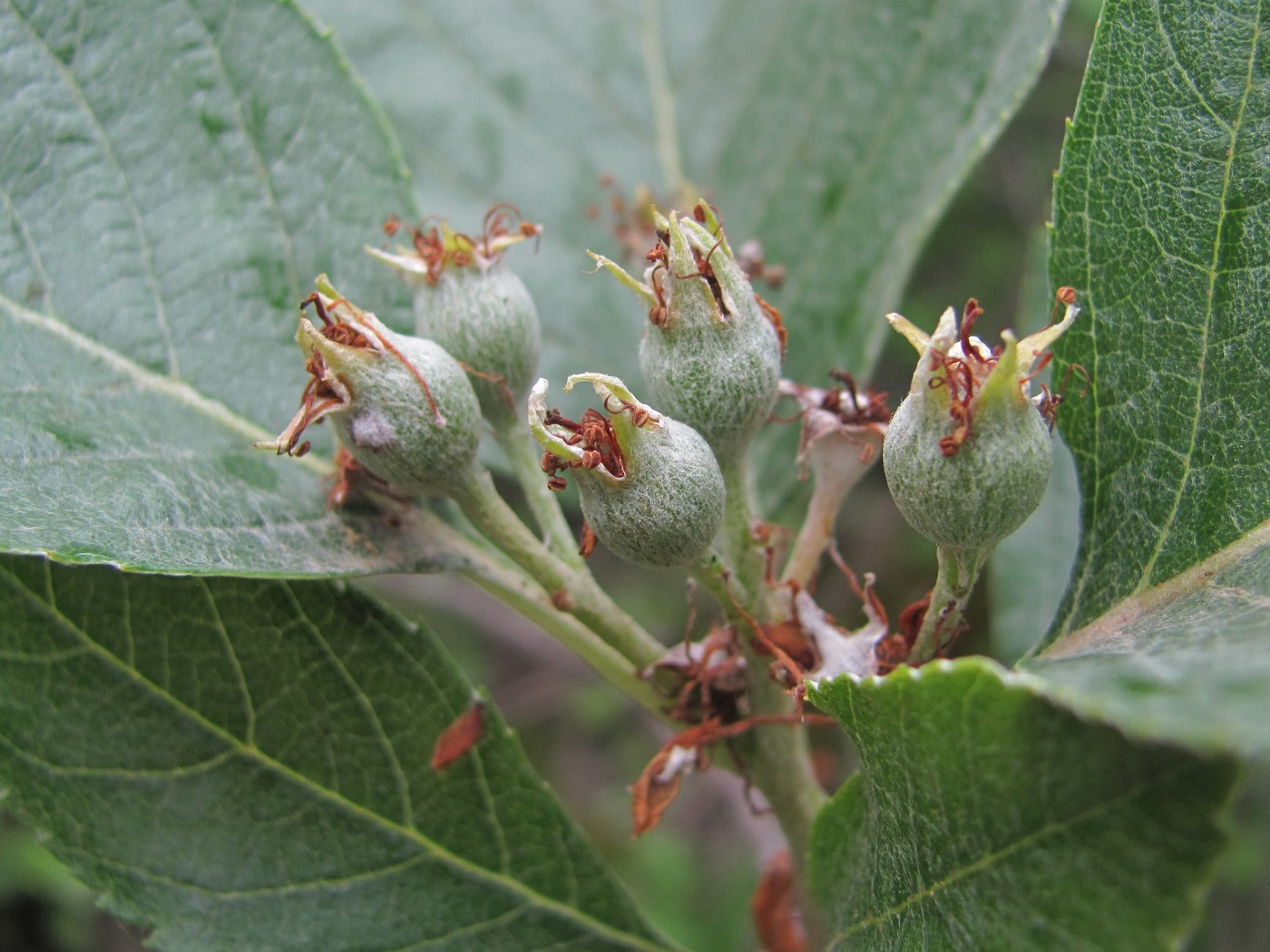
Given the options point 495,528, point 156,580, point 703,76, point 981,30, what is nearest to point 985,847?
point 495,528

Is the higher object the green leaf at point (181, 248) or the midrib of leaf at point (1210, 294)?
the midrib of leaf at point (1210, 294)

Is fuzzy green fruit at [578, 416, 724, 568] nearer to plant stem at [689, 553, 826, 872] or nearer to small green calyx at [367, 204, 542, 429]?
plant stem at [689, 553, 826, 872]

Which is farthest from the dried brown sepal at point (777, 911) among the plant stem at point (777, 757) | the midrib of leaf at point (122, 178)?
the midrib of leaf at point (122, 178)

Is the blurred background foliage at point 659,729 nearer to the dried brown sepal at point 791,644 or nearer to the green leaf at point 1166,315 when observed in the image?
the dried brown sepal at point 791,644

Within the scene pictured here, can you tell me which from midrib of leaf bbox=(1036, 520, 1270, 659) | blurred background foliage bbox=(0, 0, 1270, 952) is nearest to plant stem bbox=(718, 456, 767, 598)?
midrib of leaf bbox=(1036, 520, 1270, 659)

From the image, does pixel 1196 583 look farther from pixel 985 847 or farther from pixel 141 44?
pixel 141 44
